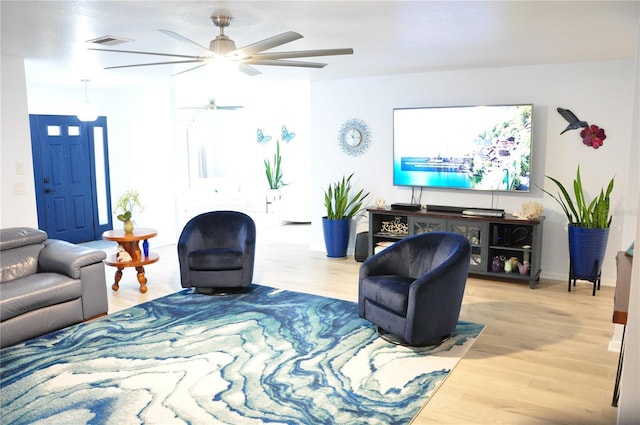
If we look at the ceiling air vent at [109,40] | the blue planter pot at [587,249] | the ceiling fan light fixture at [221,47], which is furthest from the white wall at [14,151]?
the blue planter pot at [587,249]

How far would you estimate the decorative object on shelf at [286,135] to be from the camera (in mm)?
10500

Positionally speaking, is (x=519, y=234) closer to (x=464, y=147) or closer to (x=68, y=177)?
(x=464, y=147)

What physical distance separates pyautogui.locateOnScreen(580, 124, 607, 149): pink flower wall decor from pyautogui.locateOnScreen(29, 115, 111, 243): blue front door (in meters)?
6.65

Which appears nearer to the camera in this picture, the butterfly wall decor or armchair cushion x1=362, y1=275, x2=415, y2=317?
armchair cushion x1=362, y1=275, x2=415, y2=317

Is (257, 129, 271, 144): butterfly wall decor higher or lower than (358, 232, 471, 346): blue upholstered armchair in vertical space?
higher

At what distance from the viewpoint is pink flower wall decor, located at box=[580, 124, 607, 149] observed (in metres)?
5.39

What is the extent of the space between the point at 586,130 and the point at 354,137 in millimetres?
2639

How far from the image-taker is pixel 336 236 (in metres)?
6.75

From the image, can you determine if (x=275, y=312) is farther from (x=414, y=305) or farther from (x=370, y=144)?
(x=370, y=144)

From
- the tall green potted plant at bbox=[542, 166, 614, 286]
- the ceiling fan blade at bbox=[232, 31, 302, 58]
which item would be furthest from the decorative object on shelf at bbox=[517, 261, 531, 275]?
the ceiling fan blade at bbox=[232, 31, 302, 58]

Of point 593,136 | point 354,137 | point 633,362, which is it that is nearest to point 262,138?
point 354,137

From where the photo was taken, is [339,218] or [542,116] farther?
[339,218]

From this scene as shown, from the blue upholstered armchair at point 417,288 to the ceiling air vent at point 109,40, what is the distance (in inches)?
101

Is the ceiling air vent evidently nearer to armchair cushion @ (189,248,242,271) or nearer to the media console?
armchair cushion @ (189,248,242,271)
